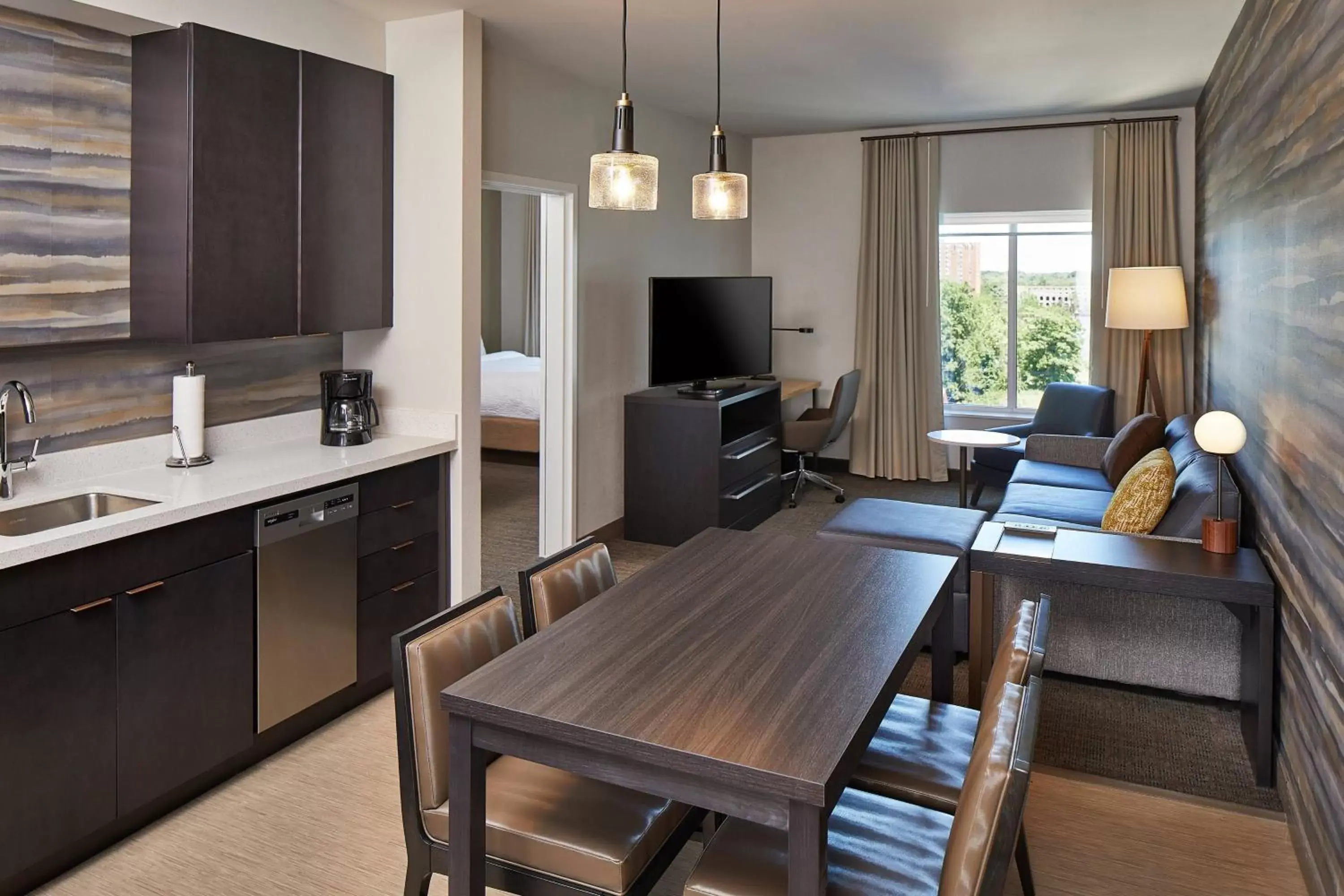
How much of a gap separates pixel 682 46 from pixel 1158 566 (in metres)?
3.08

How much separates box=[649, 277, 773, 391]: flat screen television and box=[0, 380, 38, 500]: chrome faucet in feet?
10.5

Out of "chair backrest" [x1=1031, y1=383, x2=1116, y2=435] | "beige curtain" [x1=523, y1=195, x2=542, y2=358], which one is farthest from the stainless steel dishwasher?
"beige curtain" [x1=523, y1=195, x2=542, y2=358]

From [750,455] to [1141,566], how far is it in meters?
3.12

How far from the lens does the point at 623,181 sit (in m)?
2.36

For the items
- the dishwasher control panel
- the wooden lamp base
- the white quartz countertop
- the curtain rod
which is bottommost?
the wooden lamp base

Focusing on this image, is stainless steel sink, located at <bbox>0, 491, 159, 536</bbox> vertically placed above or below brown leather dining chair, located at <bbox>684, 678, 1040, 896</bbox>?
above

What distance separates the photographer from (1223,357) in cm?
454

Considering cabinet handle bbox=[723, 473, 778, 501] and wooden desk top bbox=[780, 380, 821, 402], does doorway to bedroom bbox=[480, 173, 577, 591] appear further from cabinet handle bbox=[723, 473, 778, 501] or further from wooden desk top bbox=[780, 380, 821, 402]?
wooden desk top bbox=[780, 380, 821, 402]

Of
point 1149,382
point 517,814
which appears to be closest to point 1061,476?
point 1149,382

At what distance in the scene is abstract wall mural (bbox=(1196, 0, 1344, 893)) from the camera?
2195 mm

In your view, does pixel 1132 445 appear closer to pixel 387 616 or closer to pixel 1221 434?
pixel 1221 434

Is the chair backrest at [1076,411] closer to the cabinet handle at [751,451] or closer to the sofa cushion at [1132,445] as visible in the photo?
the sofa cushion at [1132,445]

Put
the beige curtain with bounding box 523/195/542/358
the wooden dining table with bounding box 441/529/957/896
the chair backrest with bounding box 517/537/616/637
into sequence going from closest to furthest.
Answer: the wooden dining table with bounding box 441/529/957/896 → the chair backrest with bounding box 517/537/616/637 → the beige curtain with bounding box 523/195/542/358

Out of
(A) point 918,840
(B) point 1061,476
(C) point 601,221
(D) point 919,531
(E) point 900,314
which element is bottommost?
(A) point 918,840
